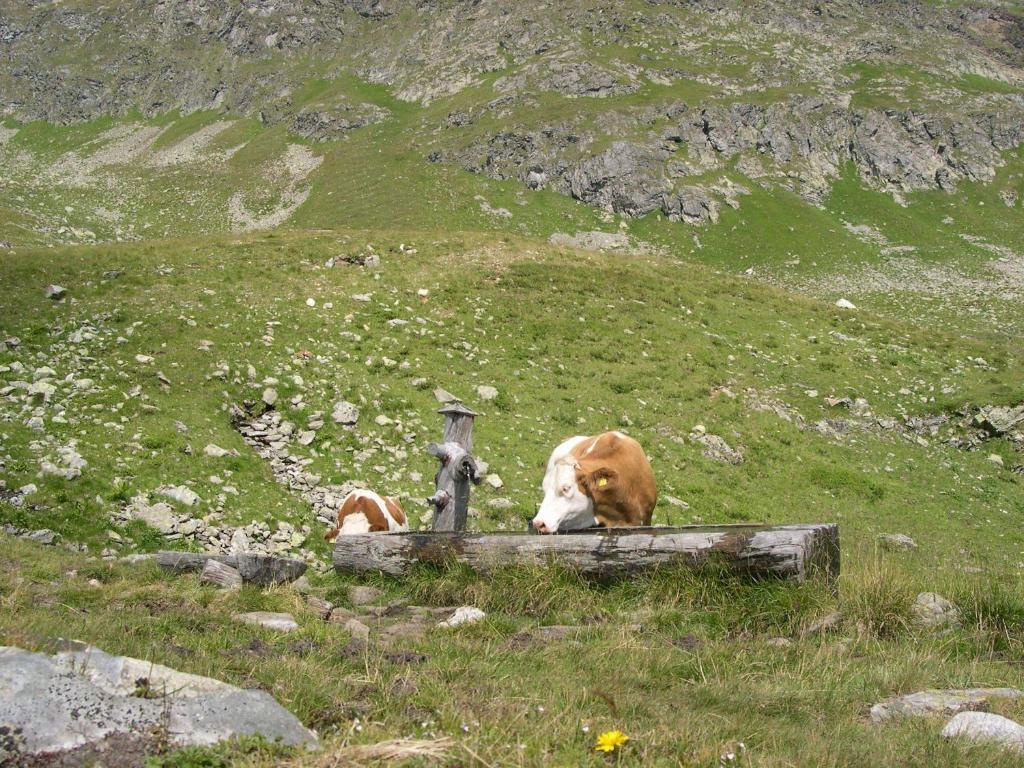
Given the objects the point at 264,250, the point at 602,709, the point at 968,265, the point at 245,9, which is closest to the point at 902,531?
the point at 602,709

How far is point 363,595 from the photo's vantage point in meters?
7.49

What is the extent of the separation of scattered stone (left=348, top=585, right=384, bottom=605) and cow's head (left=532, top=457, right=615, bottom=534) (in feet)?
7.82

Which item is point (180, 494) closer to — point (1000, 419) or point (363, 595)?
point (363, 595)

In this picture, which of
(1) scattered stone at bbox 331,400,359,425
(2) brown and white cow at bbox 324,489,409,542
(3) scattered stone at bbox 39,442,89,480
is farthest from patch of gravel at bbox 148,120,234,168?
(2) brown and white cow at bbox 324,489,409,542

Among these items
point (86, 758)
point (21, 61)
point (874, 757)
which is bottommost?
point (874, 757)

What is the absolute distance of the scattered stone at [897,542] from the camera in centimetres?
1312

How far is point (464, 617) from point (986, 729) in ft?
12.7

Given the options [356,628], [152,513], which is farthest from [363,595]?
[152,513]

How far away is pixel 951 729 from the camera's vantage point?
372cm

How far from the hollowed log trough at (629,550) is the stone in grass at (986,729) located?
88.3 inches

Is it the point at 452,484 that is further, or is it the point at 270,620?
the point at 452,484

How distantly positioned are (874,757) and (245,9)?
155101 mm

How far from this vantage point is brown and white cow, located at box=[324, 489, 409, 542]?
424 inches

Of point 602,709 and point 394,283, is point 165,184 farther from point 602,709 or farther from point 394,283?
point 602,709
